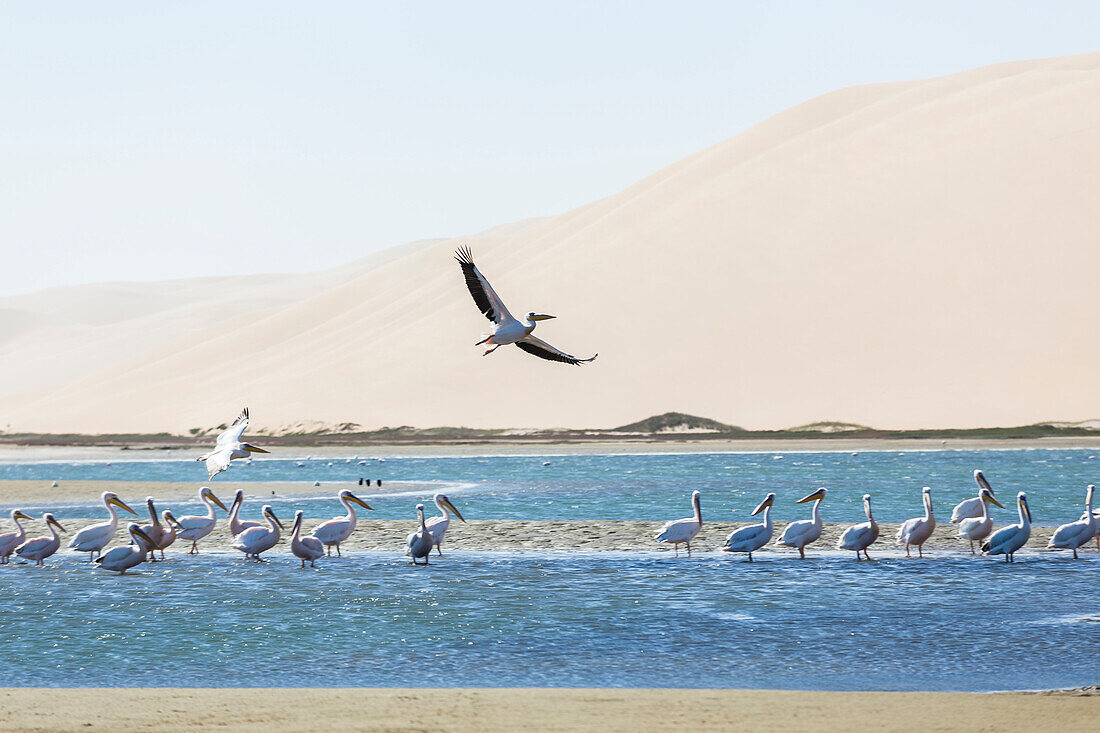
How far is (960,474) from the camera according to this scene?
39.8 m

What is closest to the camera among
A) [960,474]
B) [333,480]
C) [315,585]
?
[315,585]

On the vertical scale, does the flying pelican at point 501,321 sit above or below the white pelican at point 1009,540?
above

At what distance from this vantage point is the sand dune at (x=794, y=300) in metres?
81.2

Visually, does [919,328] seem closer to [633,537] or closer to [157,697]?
[633,537]

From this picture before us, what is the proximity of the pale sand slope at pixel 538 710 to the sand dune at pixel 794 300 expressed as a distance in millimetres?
64381

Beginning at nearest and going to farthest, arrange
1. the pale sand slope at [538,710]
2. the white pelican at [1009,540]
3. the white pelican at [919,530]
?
the pale sand slope at [538,710] < the white pelican at [1009,540] < the white pelican at [919,530]

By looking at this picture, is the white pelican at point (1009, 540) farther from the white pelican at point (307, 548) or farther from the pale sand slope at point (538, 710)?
the white pelican at point (307, 548)

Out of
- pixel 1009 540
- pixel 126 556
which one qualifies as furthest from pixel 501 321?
pixel 1009 540

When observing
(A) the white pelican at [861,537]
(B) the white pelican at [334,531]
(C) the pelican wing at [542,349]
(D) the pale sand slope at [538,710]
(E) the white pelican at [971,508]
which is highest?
(C) the pelican wing at [542,349]

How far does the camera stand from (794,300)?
92.8 meters

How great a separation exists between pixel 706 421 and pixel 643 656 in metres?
61.6

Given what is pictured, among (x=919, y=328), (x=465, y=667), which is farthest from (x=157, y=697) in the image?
(x=919, y=328)

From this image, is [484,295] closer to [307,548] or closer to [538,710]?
[307,548]

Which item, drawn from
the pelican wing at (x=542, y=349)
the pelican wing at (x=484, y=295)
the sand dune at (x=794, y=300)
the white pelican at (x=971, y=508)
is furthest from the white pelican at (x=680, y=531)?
the sand dune at (x=794, y=300)
